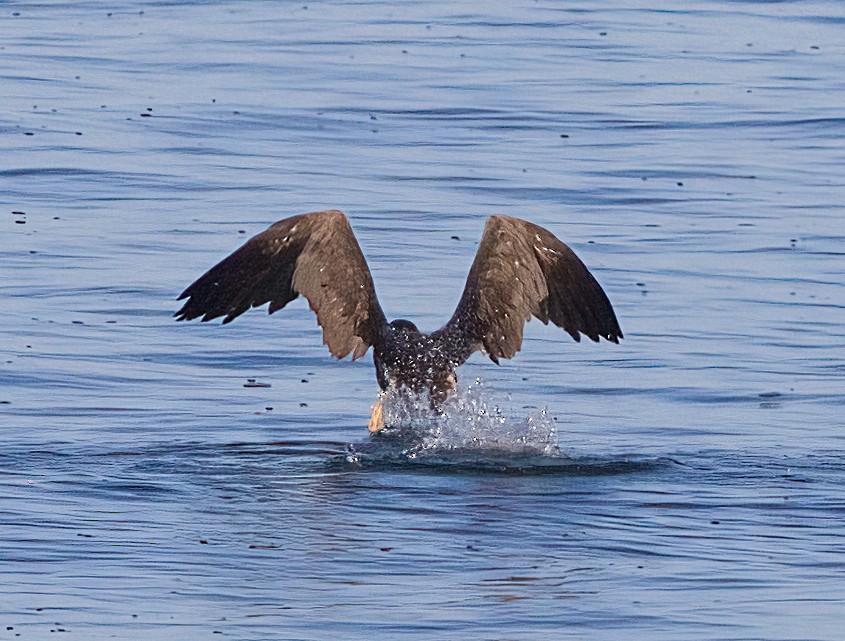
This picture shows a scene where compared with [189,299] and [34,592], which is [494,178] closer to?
[189,299]

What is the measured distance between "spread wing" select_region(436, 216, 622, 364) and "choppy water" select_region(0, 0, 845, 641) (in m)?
0.32

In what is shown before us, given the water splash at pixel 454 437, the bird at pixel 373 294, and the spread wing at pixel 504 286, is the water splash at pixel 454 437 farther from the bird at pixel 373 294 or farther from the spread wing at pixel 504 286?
the spread wing at pixel 504 286

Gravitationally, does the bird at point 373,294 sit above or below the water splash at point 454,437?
above

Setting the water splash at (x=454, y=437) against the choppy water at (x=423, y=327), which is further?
the water splash at (x=454, y=437)

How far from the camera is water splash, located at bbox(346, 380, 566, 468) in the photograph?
9.76 metres

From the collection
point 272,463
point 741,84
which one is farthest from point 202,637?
point 741,84

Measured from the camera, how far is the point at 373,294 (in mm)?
10305

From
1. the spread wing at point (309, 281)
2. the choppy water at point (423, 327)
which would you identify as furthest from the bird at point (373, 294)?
the choppy water at point (423, 327)

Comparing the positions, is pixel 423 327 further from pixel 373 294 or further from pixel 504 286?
pixel 373 294

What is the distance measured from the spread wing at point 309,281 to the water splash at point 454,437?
14.6 inches

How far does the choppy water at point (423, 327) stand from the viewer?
25.1 feet

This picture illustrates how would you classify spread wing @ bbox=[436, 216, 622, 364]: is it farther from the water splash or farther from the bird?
the water splash

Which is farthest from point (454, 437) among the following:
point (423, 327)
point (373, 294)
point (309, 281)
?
point (423, 327)

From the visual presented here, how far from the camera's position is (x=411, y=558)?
796 centimetres
